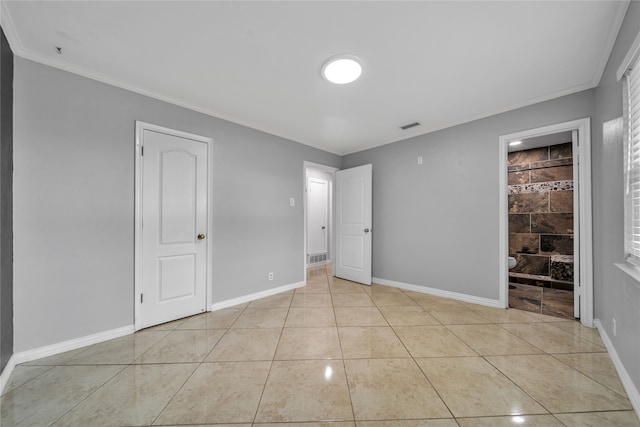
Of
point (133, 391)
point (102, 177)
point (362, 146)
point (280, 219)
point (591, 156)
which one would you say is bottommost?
point (133, 391)

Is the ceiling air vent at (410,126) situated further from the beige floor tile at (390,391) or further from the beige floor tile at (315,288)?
the beige floor tile at (390,391)

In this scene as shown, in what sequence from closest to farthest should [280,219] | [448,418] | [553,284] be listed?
[448,418]
[280,219]
[553,284]

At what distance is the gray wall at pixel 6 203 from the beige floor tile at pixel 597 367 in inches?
158

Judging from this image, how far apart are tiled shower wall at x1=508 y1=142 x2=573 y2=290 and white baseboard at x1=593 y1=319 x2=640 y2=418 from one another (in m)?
2.25

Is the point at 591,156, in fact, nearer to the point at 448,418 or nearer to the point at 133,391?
the point at 448,418

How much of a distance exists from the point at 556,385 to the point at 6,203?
401 cm

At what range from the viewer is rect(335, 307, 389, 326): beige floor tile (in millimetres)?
2539

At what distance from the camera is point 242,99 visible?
2.63 meters

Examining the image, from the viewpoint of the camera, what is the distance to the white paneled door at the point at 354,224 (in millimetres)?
4023

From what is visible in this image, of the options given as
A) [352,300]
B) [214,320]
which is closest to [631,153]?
[352,300]

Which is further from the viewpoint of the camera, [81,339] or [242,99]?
[242,99]

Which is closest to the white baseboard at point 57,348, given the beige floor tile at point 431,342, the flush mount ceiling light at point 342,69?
the beige floor tile at point 431,342

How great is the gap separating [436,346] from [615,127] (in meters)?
2.19

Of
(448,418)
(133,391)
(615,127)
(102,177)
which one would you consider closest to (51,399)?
(133,391)
